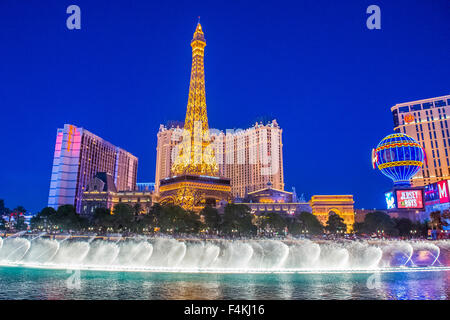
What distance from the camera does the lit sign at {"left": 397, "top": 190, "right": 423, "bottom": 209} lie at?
7656cm

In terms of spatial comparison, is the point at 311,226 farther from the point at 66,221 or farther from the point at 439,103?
the point at 439,103

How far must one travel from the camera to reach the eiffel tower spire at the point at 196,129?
96.4 m

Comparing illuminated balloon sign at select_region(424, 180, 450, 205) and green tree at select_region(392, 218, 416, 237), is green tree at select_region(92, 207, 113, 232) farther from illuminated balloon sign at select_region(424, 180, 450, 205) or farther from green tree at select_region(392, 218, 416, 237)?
illuminated balloon sign at select_region(424, 180, 450, 205)

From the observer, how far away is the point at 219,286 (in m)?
18.2

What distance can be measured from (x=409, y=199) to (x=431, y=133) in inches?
1474

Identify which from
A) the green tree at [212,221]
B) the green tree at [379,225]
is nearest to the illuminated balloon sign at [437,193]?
the green tree at [379,225]

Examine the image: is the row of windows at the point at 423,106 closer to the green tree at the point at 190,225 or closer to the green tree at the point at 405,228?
the green tree at the point at 405,228

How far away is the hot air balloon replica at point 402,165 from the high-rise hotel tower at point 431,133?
2462 centimetres

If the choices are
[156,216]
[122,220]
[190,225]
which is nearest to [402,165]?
[190,225]

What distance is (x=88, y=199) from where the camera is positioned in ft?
333
